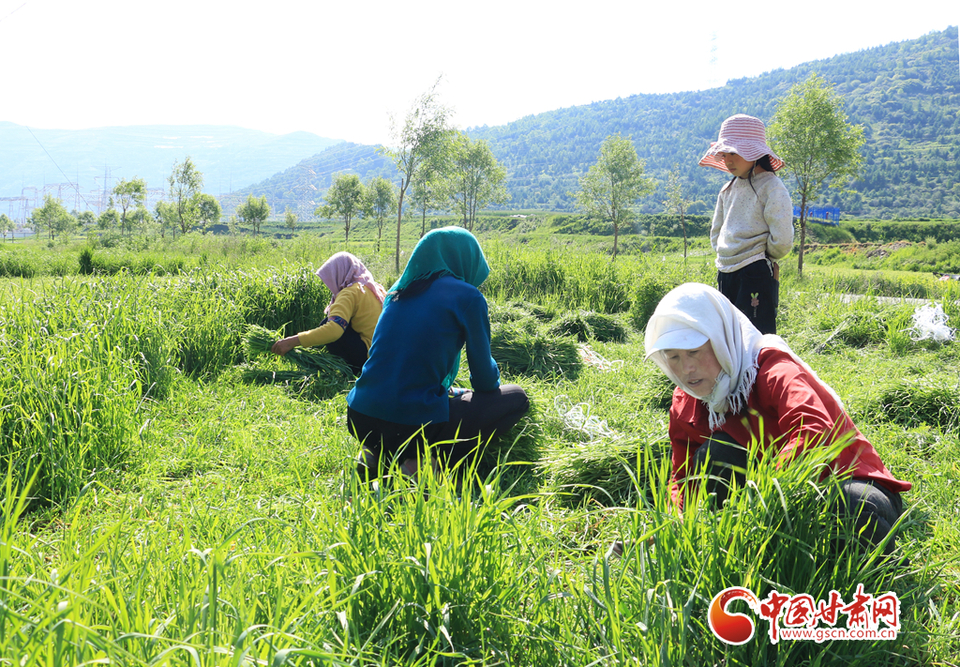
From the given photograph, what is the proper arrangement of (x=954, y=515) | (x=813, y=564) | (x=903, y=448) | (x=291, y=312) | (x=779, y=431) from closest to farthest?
1. (x=813, y=564)
2. (x=779, y=431)
3. (x=954, y=515)
4. (x=903, y=448)
5. (x=291, y=312)

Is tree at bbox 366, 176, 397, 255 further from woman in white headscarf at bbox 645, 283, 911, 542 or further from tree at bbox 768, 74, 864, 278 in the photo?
woman in white headscarf at bbox 645, 283, 911, 542

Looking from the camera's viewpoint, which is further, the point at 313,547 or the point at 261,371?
the point at 261,371

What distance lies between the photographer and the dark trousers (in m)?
3.39

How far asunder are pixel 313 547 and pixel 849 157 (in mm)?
22261

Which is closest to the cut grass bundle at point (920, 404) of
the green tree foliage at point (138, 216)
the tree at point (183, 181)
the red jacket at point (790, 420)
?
the red jacket at point (790, 420)

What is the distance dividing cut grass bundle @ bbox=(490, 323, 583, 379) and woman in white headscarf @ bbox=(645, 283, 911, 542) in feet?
8.17

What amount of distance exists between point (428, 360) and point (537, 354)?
2279 millimetres

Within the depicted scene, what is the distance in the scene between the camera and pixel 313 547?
142cm

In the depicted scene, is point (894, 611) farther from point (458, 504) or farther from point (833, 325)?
point (833, 325)

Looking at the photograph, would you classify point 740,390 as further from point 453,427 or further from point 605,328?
point 605,328

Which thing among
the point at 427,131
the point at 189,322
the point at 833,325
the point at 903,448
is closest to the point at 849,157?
the point at 427,131

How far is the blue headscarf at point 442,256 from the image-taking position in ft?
7.78

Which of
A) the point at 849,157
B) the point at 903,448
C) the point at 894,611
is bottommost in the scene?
the point at 903,448

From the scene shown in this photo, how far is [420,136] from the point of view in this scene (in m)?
18.5
